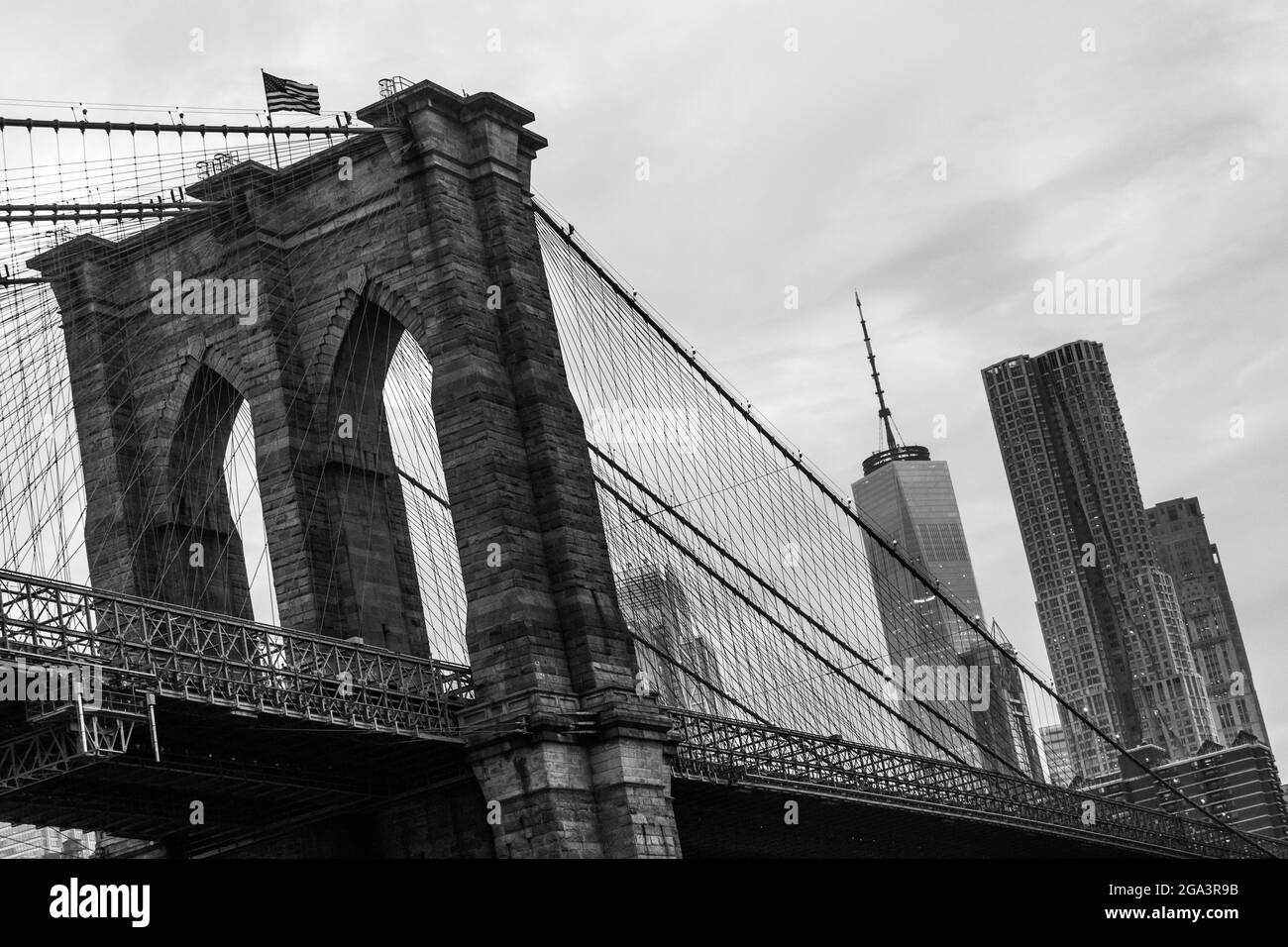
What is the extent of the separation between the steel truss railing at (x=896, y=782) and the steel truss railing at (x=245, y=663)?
909 cm

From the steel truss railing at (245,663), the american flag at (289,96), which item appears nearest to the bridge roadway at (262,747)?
the steel truss railing at (245,663)

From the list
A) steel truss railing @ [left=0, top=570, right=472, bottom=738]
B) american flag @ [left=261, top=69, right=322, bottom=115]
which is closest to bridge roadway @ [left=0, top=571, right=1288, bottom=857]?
steel truss railing @ [left=0, top=570, right=472, bottom=738]

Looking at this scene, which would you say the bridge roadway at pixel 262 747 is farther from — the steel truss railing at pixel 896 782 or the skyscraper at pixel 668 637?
the skyscraper at pixel 668 637

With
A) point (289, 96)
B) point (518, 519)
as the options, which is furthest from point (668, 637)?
point (289, 96)

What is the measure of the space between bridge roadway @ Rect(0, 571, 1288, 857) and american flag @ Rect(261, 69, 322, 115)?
47.1 ft

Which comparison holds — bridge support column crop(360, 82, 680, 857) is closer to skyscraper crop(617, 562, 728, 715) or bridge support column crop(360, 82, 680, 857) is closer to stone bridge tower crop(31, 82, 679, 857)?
stone bridge tower crop(31, 82, 679, 857)

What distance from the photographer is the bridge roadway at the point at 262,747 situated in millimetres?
39000

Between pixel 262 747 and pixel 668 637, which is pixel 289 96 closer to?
pixel 262 747

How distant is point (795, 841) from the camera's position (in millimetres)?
68625

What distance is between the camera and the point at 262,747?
150 ft

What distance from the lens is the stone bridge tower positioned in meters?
49.5

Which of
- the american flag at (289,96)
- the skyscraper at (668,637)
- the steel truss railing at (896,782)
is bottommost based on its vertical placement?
the steel truss railing at (896,782)
